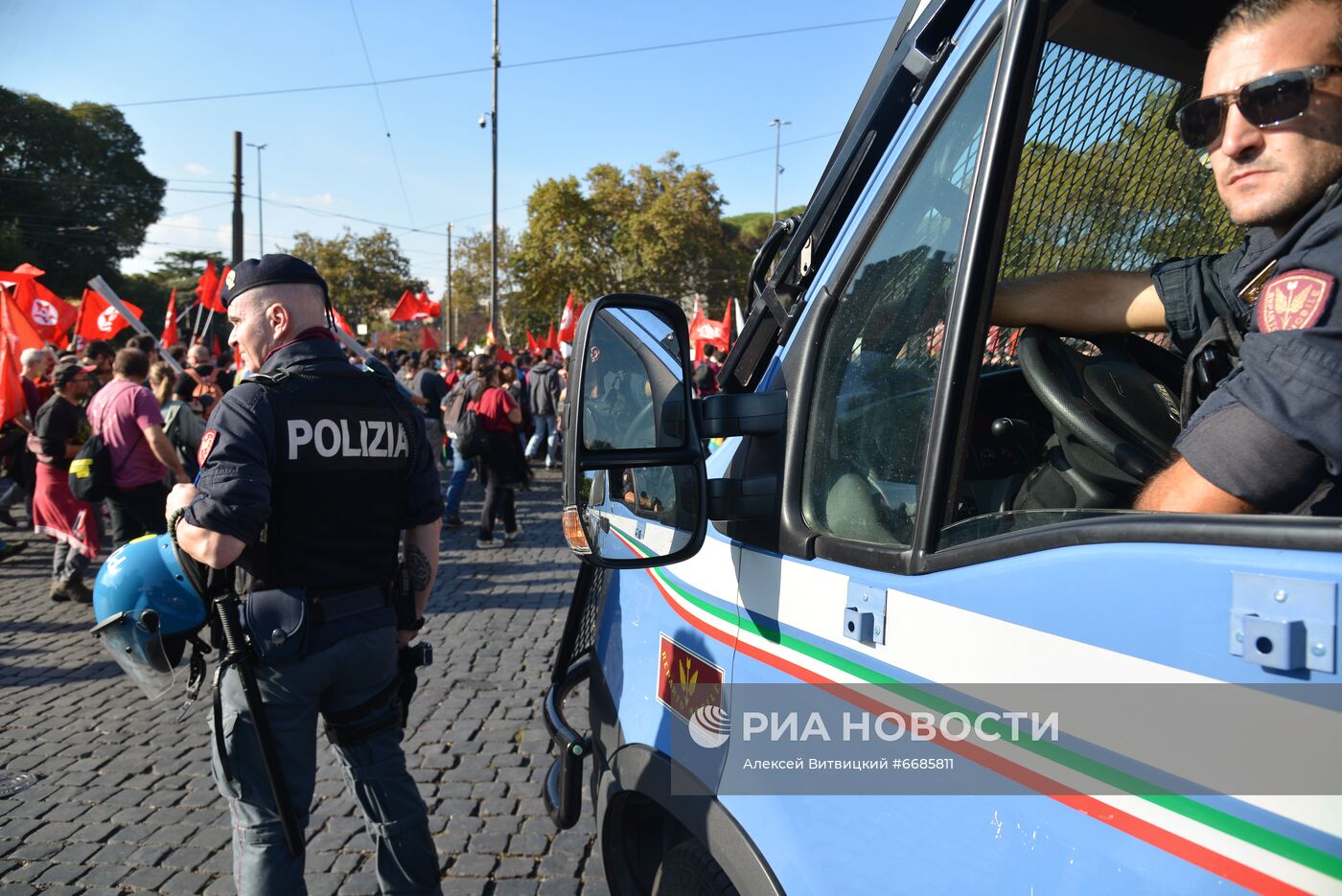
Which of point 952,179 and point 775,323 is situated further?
point 775,323

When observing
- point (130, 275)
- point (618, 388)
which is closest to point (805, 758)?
point (618, 388)

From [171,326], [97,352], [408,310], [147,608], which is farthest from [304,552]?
[408,310]

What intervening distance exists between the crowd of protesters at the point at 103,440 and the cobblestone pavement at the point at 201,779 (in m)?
0.67

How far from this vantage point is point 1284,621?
0.80m

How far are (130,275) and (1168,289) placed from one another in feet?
170

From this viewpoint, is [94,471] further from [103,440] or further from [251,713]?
[251,713]

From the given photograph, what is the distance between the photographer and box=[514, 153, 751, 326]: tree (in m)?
39.7

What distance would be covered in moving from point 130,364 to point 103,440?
1.79 ft

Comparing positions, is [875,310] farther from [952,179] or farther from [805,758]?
[805,758]

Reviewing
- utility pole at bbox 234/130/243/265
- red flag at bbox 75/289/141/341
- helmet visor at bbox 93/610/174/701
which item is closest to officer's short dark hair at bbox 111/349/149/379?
helmet visor at bbox 93/610/174/701

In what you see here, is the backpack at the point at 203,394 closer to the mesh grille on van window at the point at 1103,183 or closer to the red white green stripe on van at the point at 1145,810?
the mesh grille on van window at the point at 1103,183

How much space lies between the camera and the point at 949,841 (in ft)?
3.68

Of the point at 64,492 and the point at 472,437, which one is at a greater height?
the point at 472,437

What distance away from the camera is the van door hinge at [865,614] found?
1273mm
